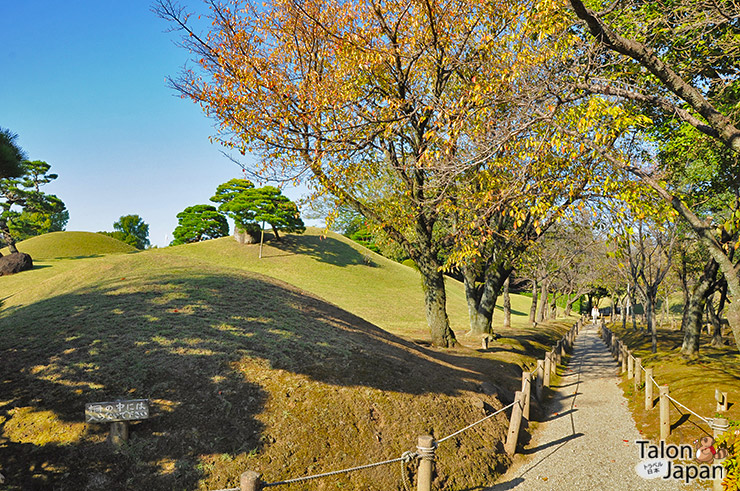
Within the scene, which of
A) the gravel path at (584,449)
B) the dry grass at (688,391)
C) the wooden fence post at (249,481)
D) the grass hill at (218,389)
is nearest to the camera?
the wooden fence post at (249,481)

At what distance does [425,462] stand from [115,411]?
477cm

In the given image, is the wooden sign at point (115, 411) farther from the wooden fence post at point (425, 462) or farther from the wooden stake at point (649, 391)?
the wooden stake at point (649, 391)

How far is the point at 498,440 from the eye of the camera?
9.42 m

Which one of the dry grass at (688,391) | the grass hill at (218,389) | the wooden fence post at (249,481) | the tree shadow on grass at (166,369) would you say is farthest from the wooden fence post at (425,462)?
the dry grass at (688,391)

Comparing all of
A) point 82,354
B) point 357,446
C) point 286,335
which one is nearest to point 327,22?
point 286,335

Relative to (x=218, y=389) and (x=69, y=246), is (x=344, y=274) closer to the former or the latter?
(x=69, y=246)

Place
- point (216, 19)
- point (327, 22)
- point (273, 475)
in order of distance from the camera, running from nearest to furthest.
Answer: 1. point (273, 475)
2. point (216, 19)
3. point (327, 22)

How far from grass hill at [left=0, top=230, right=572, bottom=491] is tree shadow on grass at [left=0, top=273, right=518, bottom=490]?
3 centimetres

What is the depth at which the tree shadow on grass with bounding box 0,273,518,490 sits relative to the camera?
19.8 feet

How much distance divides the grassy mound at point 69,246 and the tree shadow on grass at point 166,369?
41464 mm

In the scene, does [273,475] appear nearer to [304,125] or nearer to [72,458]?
[72,458]

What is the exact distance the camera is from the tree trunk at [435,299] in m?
16.3

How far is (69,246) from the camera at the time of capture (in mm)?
48219

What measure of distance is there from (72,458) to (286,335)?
5.24 m
